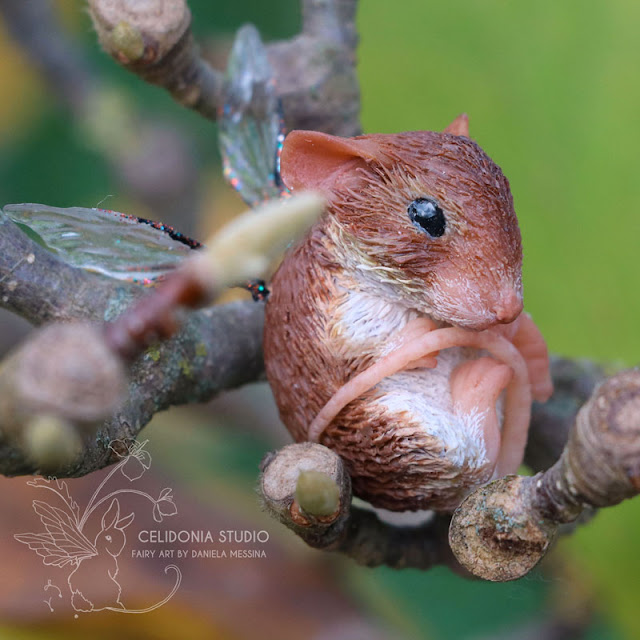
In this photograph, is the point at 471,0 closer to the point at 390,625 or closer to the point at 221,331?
the point at 221,331

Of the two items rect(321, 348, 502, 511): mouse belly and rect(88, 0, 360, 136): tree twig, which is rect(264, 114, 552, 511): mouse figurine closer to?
rect(321, 348, 502, 511): mouse belly

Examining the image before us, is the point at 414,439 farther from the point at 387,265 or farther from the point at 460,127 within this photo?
the point at 460,127

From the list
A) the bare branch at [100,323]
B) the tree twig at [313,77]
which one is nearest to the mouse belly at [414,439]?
the bare branch at [100,323]

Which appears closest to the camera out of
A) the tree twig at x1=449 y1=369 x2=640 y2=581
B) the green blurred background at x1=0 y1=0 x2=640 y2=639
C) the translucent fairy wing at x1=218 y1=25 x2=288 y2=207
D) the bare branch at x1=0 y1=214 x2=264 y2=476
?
the tree twig at x1=449 y1=369 x2=640 y2=581

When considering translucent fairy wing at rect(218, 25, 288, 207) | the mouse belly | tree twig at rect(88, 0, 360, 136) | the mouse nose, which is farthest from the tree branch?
tree twig at rect(88, 0, 360, 136)

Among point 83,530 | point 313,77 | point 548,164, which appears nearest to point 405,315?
point 83,530

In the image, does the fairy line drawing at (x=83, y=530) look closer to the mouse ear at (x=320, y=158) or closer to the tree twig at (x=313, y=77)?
the mouse ear at (x=320, y=158)
